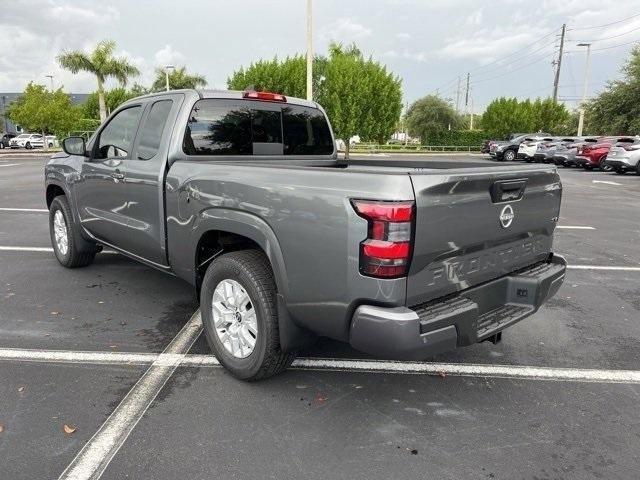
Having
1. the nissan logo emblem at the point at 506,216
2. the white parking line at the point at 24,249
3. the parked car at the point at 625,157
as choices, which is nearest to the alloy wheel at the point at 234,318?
the nissan logo emblem at the point at 506,216

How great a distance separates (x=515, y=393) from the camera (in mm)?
3375

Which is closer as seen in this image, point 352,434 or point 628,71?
point 352,434

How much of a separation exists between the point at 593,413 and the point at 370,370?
137 centimetres

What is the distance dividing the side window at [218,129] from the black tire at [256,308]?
1060 mm

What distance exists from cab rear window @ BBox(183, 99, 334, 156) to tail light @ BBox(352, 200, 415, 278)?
194cm

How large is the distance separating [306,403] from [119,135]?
307cm

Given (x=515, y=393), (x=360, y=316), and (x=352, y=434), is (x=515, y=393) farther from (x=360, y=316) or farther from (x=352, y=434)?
A: (x=360, y=316)

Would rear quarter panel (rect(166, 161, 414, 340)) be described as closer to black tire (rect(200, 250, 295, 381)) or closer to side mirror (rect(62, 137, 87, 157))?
black tire (rect(200, 250, 295, 381))

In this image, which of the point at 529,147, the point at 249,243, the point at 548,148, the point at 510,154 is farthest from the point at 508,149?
the point at 249,243

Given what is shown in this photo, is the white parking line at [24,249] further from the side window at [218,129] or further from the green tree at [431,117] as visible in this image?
the green tree at [431,117]

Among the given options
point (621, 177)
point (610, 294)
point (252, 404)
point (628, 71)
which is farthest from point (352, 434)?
point (628, 71)

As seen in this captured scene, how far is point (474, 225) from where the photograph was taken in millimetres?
2883

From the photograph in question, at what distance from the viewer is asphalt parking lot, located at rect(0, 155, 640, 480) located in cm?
263

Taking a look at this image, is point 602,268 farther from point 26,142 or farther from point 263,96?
point 26,142
